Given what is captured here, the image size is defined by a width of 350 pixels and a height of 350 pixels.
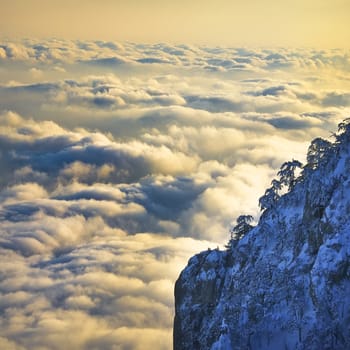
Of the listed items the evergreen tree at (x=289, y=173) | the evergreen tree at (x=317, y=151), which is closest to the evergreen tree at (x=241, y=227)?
the evergreen tree at (x=289, y=173)

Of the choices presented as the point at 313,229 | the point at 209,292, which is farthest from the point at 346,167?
the point at 209,292

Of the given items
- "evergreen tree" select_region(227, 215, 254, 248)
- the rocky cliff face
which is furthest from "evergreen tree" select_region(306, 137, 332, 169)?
"evergreen tree" select_region(227, 215, 254, 248)

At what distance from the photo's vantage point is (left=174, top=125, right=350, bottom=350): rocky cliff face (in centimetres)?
5575

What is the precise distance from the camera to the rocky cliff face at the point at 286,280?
183 ft

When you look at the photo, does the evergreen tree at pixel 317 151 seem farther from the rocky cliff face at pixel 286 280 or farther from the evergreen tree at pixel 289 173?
the evergreen tree at pixel 289 173

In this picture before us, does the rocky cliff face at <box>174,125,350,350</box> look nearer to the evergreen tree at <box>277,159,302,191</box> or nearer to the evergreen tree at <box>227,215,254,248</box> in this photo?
the evergreen tree at <box>277,159,302,191</box>

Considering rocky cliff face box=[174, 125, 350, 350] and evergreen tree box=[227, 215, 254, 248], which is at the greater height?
evergreen tree box=[227, 215, 254, 248]

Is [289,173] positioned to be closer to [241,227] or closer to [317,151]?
[317,151]

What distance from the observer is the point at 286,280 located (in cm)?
6288

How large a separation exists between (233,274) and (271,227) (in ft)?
32.1

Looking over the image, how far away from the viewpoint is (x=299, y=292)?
2375 inches

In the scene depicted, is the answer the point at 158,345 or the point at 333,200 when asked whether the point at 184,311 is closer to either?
the point at 333,200

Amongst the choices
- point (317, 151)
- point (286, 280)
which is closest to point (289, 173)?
point (317, 151)

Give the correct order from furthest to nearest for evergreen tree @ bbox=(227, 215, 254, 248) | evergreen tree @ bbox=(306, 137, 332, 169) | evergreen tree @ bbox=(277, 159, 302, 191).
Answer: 1. evergreen tree @ bbox=(227, 215, 254, 248)
2. evergreen tree @ bbox=(277, 159, 302, 191)
3. evergreen tree @ bbox=(306, 137, 332, 169)
